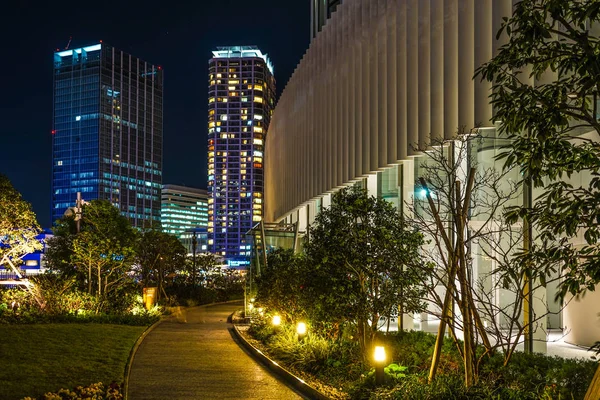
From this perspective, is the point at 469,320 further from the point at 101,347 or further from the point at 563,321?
the point at 101,347

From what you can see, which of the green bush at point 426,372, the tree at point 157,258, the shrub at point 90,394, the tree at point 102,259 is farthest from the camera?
the tree at point 157,258

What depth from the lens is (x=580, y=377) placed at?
26.2ft

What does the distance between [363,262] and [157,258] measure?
1162 inches

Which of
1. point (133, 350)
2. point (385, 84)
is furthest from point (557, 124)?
point (133, 350)

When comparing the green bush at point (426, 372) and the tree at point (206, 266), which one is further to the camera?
the tree at point (206, 266)

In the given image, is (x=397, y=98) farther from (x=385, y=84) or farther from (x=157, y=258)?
(x=157, y=258)

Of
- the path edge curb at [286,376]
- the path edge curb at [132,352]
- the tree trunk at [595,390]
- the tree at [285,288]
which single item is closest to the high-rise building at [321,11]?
the tree at [285,288]

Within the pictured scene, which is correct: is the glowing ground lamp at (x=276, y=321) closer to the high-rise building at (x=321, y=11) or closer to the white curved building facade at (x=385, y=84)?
the white curved building facade at (x=385, y=84)

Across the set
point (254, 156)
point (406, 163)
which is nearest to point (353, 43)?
point (406, 163)

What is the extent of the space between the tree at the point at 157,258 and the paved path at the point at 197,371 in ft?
55.0

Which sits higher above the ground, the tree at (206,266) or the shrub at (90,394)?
the tree at (206,266)

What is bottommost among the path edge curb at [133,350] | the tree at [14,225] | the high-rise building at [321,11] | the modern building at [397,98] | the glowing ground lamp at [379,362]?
the path edge curb at [133,350]

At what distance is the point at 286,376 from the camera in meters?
12.4

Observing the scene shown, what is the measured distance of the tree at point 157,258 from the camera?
38.2 metres
